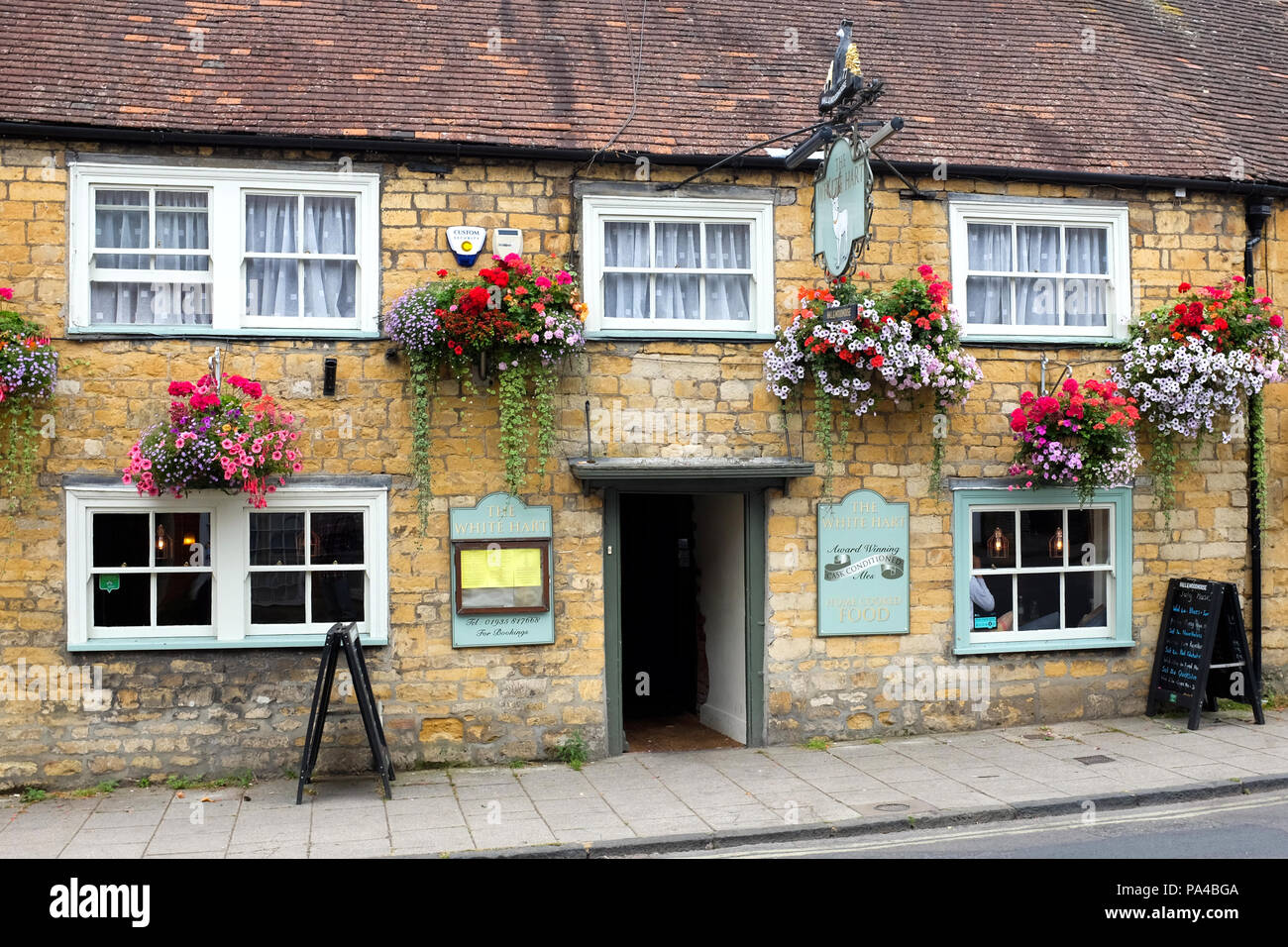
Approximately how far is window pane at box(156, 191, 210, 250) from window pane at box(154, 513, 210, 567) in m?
2.21

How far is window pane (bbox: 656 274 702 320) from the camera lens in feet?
34.0

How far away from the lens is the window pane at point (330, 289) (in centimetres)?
982

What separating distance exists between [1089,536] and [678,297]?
449cm

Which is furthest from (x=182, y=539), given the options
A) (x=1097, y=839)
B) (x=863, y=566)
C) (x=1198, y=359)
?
(x=1198, y=359)

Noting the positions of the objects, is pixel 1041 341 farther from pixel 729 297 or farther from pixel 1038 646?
pixel 729 297

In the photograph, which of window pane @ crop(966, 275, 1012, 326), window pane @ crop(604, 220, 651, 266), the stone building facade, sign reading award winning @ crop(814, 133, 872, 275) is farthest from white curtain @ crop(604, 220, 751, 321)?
window pane @ crop(966, 275, 1012, 326)

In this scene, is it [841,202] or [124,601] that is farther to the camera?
[124,601]

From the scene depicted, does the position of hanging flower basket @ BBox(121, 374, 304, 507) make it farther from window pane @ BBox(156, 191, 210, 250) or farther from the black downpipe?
the black downpipe

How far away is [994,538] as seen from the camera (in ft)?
35.8

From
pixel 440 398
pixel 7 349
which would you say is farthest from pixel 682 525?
pixel 7 349

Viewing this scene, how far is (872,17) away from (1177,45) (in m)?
3.58

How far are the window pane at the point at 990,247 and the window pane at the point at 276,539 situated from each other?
6.39m

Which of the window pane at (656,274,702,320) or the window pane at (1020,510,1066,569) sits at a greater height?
the window pane at (656,274,702,320)

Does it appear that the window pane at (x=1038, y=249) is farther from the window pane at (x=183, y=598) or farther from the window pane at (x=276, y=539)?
the window pane at (x=183, y=598)
